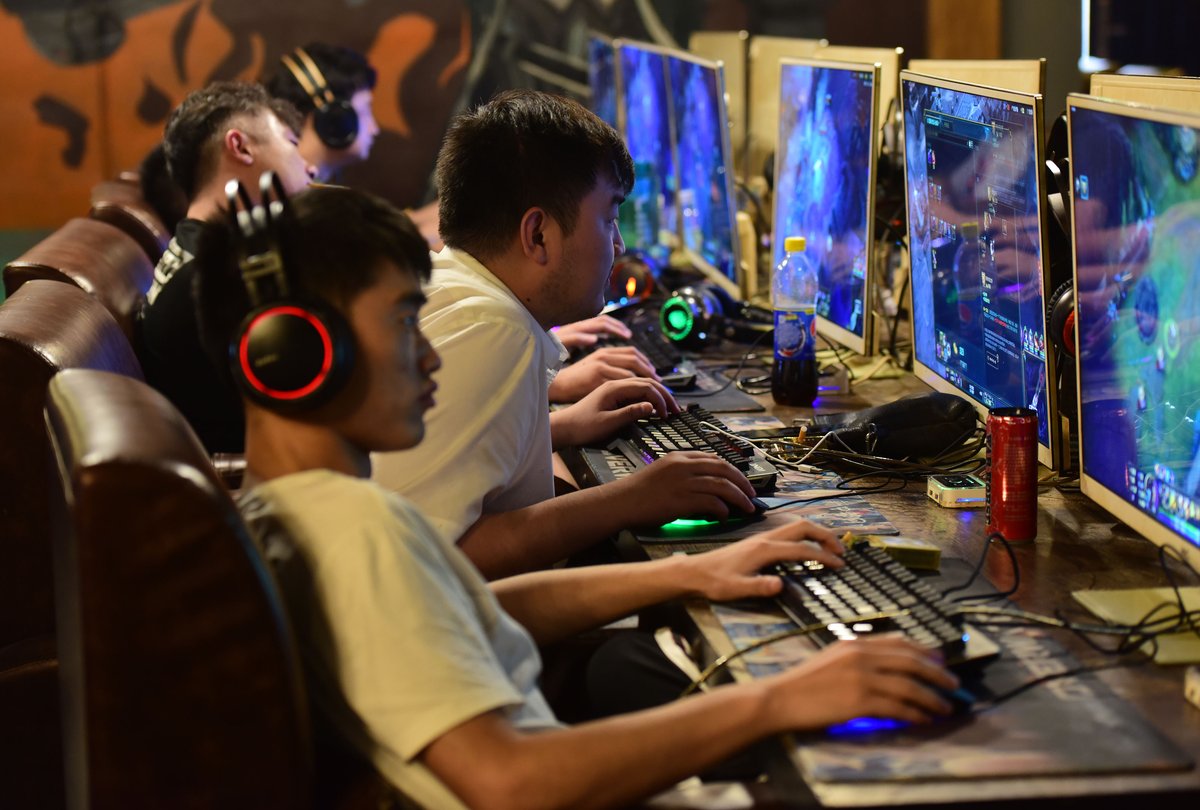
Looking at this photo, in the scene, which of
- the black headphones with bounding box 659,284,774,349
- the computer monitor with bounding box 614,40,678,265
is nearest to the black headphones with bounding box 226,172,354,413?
the black headphones with bounding box 659,284,774,349

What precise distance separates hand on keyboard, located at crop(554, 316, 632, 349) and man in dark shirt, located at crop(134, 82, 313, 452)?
72 centimetres

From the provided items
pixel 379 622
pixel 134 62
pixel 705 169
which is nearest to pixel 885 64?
pixel 705 169

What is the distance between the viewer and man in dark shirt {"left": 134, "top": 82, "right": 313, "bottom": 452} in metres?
2.74

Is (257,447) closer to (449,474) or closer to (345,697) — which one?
(345,697)

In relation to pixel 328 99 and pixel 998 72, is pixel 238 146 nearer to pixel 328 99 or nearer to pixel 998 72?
pixel 328 99

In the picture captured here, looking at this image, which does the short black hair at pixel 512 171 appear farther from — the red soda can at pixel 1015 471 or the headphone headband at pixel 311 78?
the headphone headband at pixel 311 78

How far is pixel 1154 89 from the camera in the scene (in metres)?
1.76

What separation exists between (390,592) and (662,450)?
1.01 meters

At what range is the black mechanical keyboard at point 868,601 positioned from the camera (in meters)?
1.28

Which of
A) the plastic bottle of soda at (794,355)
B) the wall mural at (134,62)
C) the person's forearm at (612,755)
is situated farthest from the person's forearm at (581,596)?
the wall mural at (134,62)

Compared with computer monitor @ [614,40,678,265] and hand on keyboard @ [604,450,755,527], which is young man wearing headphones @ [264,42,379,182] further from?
hand on keyboard @ [604,450,755,527]

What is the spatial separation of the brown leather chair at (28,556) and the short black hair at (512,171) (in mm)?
586

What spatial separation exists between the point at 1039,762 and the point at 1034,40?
5199 millimetres

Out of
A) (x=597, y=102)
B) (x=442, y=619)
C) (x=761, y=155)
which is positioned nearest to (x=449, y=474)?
(x=442, y=619)
